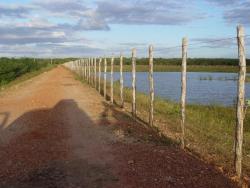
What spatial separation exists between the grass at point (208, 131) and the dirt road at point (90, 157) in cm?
76

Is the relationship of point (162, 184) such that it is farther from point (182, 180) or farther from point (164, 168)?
point (164, 168)

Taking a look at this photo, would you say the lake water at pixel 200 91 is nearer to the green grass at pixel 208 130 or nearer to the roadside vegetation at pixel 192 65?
the green grass at pixel 208 130

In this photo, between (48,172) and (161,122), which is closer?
(48,172)

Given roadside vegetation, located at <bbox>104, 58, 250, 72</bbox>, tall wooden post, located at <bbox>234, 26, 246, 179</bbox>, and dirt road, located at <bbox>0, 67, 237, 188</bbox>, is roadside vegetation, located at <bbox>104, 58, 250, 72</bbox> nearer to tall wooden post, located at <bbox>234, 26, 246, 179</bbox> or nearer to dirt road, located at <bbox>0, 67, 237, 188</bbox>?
dirt road, located at <bbox>0, 67, 237, 188</bbox>

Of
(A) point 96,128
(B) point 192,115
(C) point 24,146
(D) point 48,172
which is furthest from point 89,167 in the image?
(B) point 192,115

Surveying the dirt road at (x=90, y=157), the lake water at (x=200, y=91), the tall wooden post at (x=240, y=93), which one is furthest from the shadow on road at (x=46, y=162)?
the lake water at (x=200, y=91)

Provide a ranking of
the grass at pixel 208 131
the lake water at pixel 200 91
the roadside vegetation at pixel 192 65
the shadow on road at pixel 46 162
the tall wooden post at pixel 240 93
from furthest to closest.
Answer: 1. the roadside vegetation at pixel 192 65
2. the lake water at pixel 200 91
3. the grass at pixel 208 131
4. the tall wooden post at pixel 240 93
5. the shadow on road at pixel 46 162

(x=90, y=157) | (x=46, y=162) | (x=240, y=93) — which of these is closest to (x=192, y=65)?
(x=90, y=157)

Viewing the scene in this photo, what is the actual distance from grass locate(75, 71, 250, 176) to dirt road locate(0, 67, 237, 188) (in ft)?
2.49

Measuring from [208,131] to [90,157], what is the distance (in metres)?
7.25

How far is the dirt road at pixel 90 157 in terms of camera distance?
349 inches

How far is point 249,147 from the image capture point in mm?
13922

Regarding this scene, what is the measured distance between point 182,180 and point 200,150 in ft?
12.4

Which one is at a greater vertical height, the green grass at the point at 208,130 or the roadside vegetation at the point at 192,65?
the green grass at the point at 208,130
